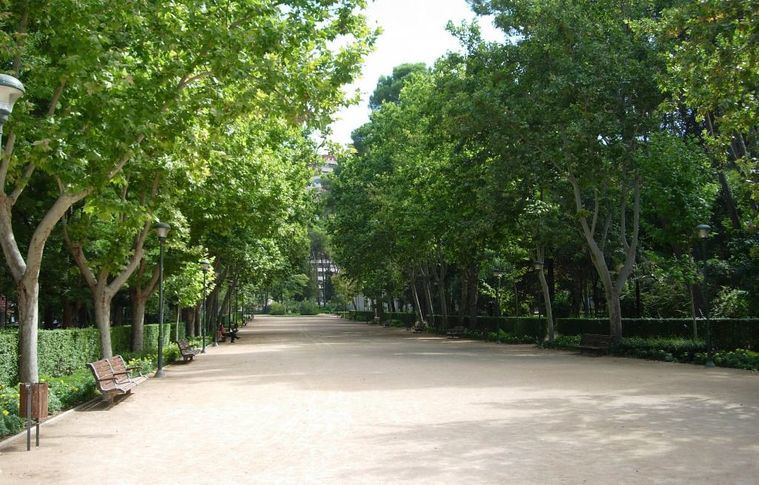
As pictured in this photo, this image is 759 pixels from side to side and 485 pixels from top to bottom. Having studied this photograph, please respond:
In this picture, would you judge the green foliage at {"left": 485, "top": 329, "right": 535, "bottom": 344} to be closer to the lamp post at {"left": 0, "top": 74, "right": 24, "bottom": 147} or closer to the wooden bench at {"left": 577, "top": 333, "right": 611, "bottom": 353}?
the wooden bench at {"left": 577, "top": 333, "right": 611, "bottom": 353}

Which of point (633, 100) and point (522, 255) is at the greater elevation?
point (633, 100)

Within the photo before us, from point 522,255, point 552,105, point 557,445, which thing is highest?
point 552,105

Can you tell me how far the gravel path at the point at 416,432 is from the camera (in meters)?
7.11

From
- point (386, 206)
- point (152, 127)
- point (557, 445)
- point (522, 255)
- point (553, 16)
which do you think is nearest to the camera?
point (557, 445)

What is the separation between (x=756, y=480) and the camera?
21.5 ft

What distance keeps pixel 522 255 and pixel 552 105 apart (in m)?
10.2

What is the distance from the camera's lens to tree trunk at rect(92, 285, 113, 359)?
17.5 metres

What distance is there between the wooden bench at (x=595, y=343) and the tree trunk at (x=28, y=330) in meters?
18.1

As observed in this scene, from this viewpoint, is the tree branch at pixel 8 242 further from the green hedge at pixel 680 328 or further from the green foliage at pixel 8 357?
the green hedge at pixel 680 328

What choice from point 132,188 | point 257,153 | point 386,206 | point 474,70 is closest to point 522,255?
point 386,206

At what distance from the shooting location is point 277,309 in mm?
128625

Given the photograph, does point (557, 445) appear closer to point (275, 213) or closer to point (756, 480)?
point (756, 480)

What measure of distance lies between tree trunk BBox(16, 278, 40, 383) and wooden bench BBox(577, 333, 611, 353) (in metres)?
18.1

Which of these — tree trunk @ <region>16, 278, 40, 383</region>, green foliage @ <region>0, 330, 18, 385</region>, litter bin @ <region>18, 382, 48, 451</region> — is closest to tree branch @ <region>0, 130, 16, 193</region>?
tree trunk @ <region>16, 278, 40, 383</region>
